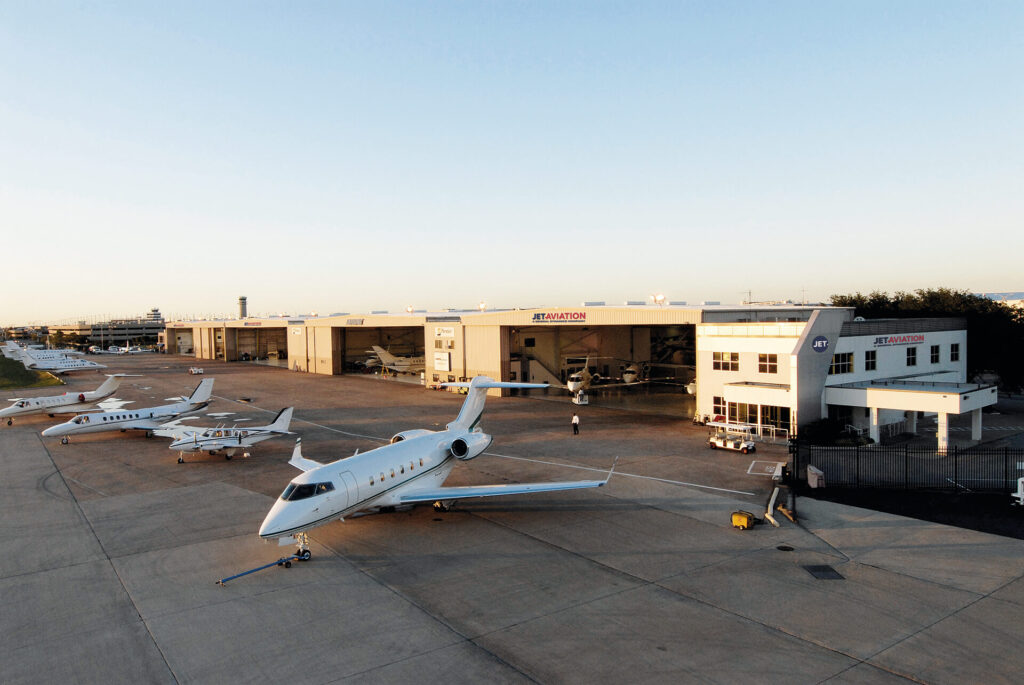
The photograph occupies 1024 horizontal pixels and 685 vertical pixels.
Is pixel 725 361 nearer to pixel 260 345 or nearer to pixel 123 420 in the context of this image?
pixel 123 420

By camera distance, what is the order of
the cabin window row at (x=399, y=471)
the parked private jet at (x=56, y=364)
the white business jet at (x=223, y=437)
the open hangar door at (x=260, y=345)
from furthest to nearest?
the open hangar door at (x=260, y=345) → the parked private jet at (x=56, y=364) → the white business jet at (x=223, y=437) → the cabin window row at (x=399, y=471)

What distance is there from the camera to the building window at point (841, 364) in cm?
3603

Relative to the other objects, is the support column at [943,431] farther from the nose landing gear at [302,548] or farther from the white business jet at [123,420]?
the white business jet at [123,420]

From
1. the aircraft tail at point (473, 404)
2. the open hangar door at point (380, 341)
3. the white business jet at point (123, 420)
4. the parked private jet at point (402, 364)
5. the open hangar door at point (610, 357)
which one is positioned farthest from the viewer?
the open hangar door at point (380, 341)

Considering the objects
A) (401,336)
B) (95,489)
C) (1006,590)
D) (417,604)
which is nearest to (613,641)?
(417,604)

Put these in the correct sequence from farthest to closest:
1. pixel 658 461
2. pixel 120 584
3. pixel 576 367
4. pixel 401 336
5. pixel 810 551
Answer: pixel 401 336 < pixel 576 367 < pixel 658 461 < pixel 810 551 < pixel 120 584

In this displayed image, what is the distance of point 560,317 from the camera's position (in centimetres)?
5322

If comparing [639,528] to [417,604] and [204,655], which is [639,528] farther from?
[204,655]

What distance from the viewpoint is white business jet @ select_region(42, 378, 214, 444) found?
36.9m

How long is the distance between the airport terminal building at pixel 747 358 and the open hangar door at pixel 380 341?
2101 cm

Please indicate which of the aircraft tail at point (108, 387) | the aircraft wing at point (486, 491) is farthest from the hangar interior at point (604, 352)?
the aircraft wing at point (486, 491)

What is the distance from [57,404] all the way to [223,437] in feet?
76.9

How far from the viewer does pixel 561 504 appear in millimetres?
23562

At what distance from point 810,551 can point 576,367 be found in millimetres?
48611
